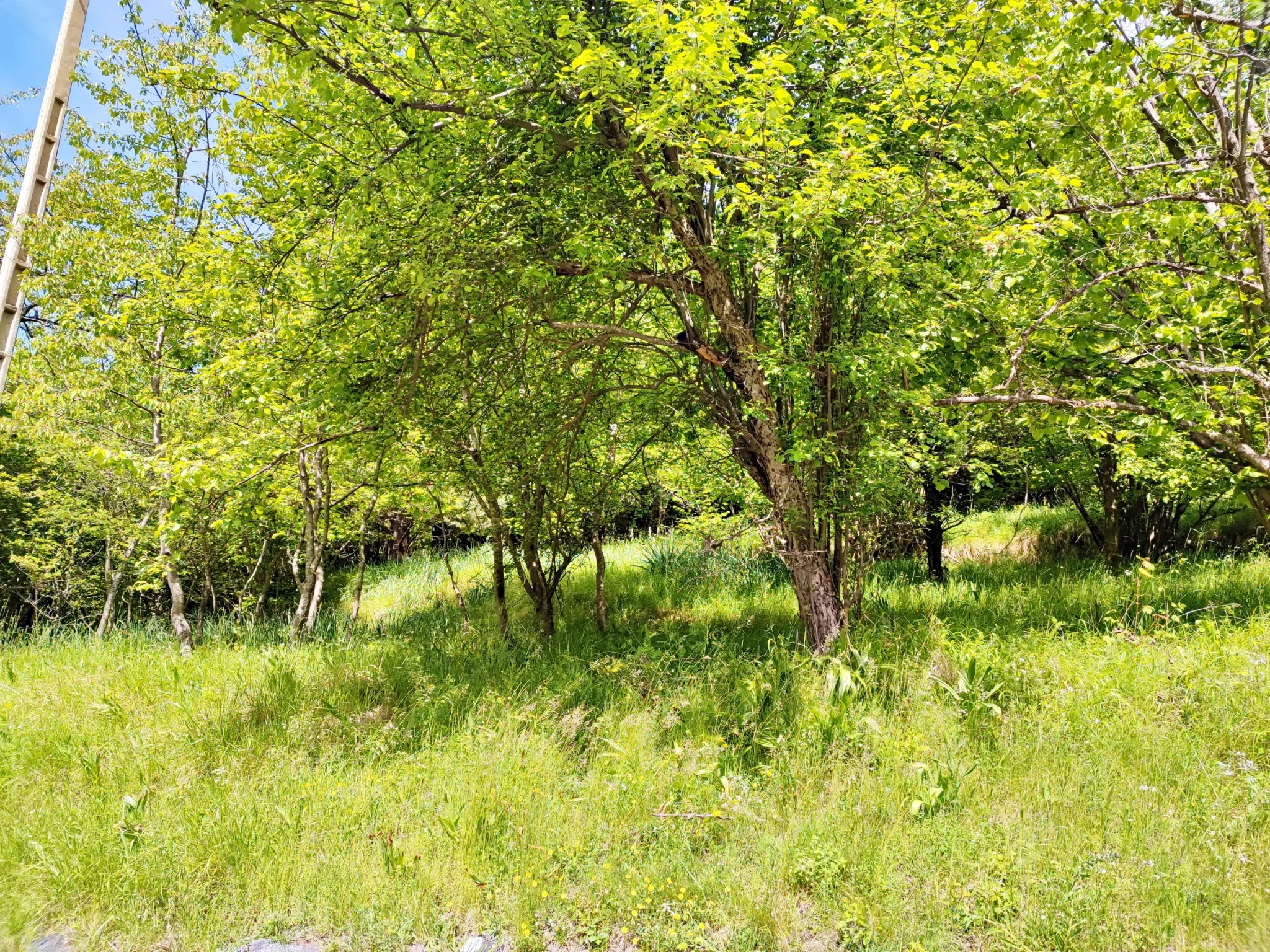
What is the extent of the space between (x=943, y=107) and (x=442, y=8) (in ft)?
10.4

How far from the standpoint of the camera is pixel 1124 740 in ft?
12.6

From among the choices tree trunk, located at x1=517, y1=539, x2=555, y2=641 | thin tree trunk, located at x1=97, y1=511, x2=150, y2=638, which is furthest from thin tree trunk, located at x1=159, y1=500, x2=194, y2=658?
tree trunk, located at x1=517, y1=539, x2=555, y2=641

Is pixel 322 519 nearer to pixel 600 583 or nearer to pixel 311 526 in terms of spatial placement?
pixel 311 526

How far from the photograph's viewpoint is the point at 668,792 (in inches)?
151

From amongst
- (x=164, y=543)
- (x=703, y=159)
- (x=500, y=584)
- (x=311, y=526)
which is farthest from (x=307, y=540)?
(x=703, y=159)

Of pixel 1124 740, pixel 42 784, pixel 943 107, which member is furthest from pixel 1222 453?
pixel 42 784

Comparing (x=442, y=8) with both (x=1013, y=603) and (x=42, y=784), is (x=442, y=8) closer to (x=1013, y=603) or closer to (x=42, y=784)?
(x=42, y=784)

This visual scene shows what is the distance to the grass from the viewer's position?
2.94 meters

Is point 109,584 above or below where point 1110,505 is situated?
below

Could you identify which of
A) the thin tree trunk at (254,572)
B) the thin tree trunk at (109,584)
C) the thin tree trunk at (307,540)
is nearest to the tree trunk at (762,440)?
the thin tree trunk at (307,540)

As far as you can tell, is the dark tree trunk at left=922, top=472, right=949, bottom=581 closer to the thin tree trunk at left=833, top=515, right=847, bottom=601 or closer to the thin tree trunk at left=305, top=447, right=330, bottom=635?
the thin tree trunk at left=833, top=515, right=847, bottom=601

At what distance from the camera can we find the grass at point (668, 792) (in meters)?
2.94

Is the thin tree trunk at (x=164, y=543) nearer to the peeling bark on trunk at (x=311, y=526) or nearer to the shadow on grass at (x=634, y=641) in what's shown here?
the shadow on grass at (x=634, y=641)

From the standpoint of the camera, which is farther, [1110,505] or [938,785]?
[1110,505]
